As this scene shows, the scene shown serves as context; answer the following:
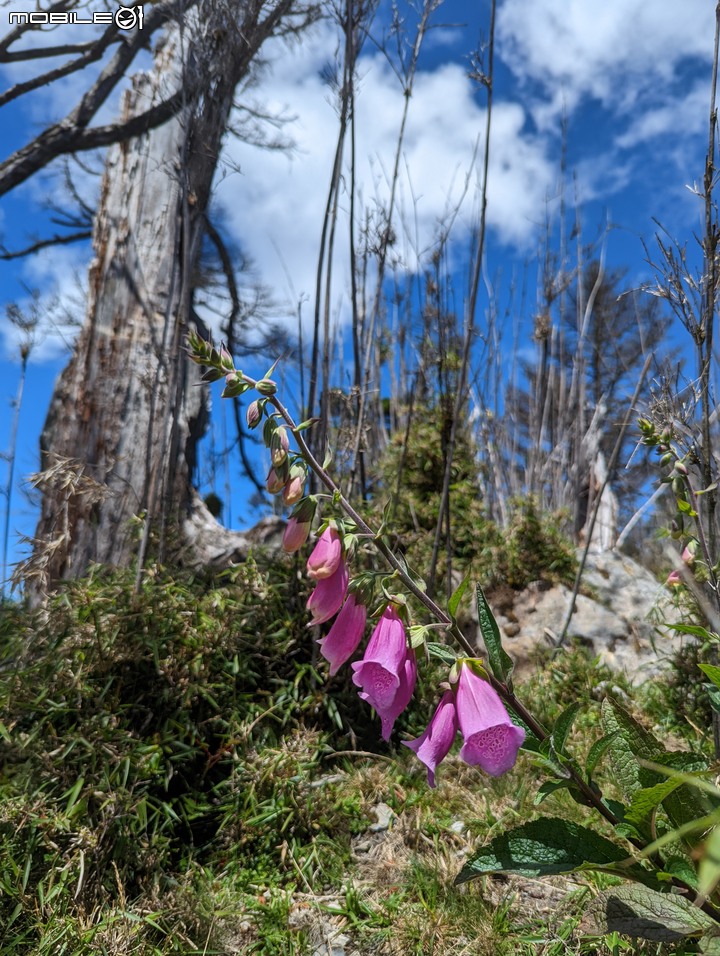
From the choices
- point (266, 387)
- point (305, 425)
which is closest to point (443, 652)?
point (305, 425)

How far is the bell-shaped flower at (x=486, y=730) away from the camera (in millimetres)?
927

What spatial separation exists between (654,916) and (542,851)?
18cm

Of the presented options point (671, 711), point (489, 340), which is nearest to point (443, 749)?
point (671, 711)

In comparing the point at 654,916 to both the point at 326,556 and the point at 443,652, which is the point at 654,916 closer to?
the point at 443,652

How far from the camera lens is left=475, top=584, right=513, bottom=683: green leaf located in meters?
1.05

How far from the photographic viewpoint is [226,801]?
1926 millimetres

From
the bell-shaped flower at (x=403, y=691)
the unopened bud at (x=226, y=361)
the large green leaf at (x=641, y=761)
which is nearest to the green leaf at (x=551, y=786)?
the large green leaf at (x=641, y=761)

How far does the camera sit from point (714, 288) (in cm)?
149

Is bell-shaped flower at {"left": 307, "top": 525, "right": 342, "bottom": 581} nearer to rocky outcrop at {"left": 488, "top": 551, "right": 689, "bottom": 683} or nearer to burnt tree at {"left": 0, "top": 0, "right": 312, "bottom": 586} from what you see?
burnt tree at {"left": 0, "top": 0, "right": 312, "bottom": 586}

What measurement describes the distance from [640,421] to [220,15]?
2.49 meters

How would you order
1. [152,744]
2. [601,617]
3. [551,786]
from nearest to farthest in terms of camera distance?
[551,786]
[152,744]
[601,617]

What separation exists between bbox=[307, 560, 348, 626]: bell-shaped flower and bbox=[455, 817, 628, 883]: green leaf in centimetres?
46

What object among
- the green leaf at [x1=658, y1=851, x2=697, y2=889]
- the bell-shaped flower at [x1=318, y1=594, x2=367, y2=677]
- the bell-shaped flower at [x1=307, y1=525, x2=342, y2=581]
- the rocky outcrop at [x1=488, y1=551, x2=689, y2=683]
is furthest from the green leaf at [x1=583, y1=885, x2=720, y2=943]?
the rocky outcrop at [x1=488, y1=551, x2=689, y2=683]

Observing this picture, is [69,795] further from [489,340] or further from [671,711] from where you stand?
[489,340]
